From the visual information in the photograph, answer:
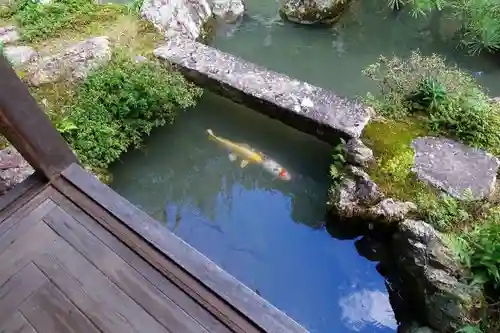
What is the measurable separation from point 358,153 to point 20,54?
13.6ft

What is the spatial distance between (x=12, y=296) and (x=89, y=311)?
0.55 meters

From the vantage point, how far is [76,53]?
568 centimetres

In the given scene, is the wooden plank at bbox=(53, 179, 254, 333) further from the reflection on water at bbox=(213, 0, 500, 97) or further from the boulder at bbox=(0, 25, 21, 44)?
the reflection on water at bbox=(213, 0, 500, 97)

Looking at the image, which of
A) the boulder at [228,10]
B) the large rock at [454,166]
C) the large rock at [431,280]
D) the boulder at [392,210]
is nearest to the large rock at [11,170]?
the boulder at [392,210]

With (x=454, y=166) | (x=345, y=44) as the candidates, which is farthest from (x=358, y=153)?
(x=345, y=44)

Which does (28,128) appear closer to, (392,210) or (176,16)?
(392,210)

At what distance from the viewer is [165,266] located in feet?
9.39

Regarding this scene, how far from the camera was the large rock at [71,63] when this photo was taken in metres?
5.46

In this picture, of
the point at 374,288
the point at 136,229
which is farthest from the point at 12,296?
the point at 374,288

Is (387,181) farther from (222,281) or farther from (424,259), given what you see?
(222,281)

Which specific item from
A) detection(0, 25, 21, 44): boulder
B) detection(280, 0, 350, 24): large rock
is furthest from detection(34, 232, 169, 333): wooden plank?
detection(280, 0, 350, 24): large rock

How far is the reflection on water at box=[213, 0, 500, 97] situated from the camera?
6438 mm

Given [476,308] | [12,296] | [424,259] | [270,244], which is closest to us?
[12,296]

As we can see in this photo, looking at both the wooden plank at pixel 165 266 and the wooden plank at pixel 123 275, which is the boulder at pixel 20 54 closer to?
the wooden plank at pixel 165 266
